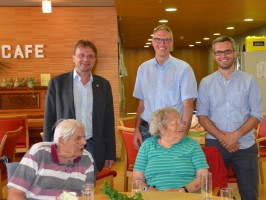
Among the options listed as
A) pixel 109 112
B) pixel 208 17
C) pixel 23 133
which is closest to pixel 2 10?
pixel 23 133

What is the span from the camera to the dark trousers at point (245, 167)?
357cm

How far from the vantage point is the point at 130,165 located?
17.1 ft

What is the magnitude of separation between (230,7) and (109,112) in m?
4.90

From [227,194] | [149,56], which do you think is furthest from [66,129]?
[149,56]

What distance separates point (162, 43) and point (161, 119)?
74 centimetres

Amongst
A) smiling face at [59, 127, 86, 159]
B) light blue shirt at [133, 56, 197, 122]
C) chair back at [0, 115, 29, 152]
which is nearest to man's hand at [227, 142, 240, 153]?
light blue shirt at [133, 56, 197, 122]

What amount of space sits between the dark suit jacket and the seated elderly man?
71 cm

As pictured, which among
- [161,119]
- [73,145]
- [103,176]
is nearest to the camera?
[73,145]

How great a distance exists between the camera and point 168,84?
Answer: 3.76 metres

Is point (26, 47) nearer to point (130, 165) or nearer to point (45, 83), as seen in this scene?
point (45, 83)

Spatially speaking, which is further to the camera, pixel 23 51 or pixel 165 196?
pixel 23 51

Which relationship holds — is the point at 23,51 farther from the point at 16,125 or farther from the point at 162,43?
the point at 162,43

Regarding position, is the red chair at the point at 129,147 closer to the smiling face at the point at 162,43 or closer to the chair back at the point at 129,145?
the chair back at the point at 129,145

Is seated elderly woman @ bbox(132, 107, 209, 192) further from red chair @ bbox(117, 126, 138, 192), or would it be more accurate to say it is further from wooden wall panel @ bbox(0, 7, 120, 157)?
wooden wall panel @ bbox(0, 7, 120, 157)
